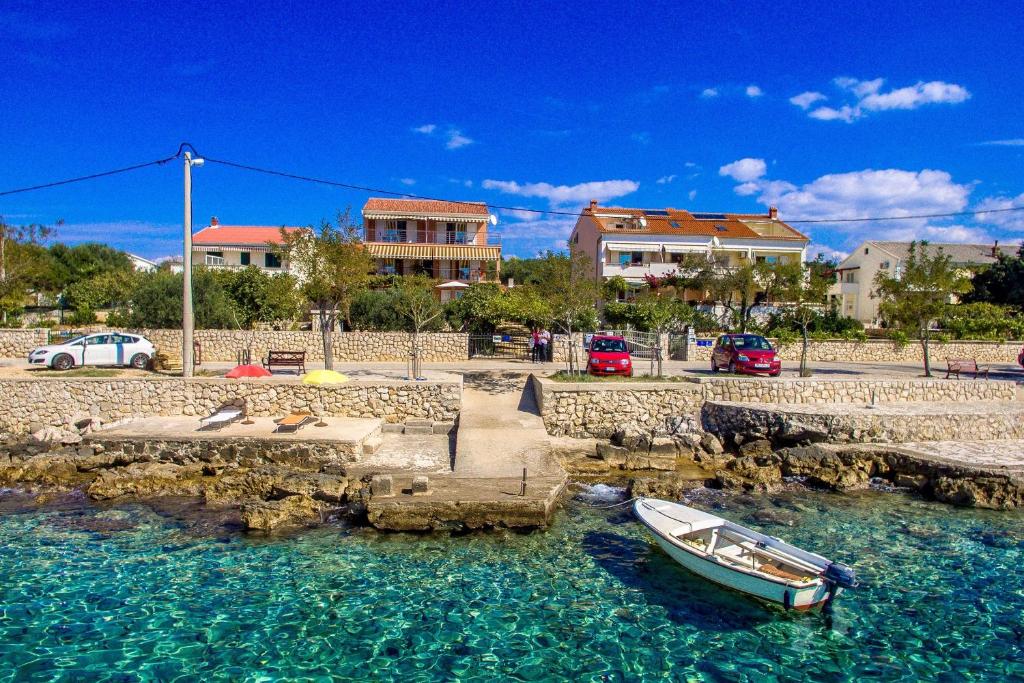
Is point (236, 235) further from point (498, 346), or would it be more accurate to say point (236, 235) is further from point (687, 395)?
point (687, 395)

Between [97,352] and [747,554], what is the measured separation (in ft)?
83.6

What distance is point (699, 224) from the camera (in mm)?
55969

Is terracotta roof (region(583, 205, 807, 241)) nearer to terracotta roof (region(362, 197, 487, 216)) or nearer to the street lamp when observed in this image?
terracotta roof (region(362, 197, 487, 216))

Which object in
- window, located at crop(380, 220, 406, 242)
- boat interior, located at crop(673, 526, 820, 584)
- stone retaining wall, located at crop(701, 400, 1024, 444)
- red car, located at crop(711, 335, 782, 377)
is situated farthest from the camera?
window, located at crop(380, 220, 406, 242)

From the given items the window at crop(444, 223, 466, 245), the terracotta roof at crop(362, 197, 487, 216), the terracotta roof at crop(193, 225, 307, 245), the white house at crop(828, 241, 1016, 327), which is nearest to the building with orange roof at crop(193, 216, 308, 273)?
the terracotta roof at crop(193, 225, 307, 245)

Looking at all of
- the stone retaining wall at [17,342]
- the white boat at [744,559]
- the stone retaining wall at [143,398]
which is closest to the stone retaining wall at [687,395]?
the stone retaining wall at [143,398]

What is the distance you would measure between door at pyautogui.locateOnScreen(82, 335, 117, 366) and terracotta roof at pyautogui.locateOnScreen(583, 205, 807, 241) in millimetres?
35102

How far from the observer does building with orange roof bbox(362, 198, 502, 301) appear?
49344 millimetres

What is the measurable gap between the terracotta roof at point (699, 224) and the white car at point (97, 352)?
34349mm

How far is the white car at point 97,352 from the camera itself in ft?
83.6

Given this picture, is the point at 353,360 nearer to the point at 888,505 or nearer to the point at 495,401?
the point at 495,401

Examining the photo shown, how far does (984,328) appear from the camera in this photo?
38625 millimetres

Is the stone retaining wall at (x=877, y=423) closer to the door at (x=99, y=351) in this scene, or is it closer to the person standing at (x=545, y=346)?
the person standing at (x=545, y=346)

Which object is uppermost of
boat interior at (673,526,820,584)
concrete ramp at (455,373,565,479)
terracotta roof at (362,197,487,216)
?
terracotta roof at (362,197,487,216)
